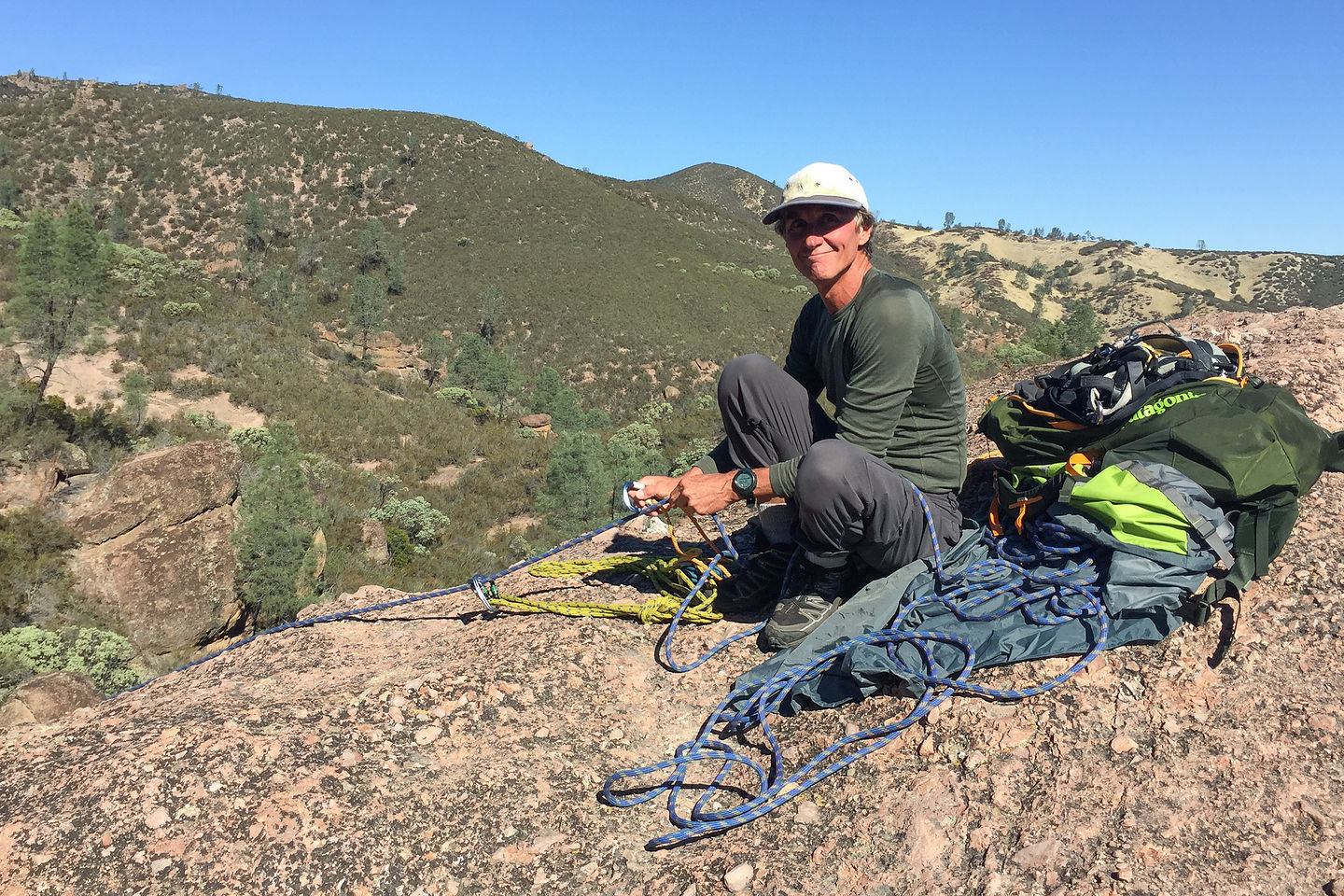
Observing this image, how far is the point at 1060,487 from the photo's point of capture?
2760 mm

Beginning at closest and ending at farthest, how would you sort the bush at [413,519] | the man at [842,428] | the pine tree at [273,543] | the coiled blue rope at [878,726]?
1. the coiled blue rope at [878,726]
2. the man at [842,428]
3. the pine tree at [273,543]
4. the bush at [413,519]

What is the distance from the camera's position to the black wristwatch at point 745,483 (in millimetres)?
2600

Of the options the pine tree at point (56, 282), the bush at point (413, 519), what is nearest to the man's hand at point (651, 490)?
the bush at point (413, 519)

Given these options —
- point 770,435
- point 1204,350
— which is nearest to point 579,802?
point 770,435

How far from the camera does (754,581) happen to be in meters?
3.21

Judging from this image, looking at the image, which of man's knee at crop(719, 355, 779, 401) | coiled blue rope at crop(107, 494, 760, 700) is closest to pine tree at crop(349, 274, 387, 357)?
coiled blue rope at crop(107, 494, 760, 700)

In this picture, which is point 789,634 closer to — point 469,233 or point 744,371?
point 744,371

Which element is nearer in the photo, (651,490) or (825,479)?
(825,479)

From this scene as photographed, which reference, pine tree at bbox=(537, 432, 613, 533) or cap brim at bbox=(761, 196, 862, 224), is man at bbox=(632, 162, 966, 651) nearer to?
cap brim at bbox=(761, 196, 862, 224)

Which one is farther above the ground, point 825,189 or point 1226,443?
point 825,189

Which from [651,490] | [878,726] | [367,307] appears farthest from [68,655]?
[367,307]

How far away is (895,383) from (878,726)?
117 centimetres

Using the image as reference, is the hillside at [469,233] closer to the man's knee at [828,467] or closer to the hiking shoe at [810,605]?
the hiking shoe at [810,605]

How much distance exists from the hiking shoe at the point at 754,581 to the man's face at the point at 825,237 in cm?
118
